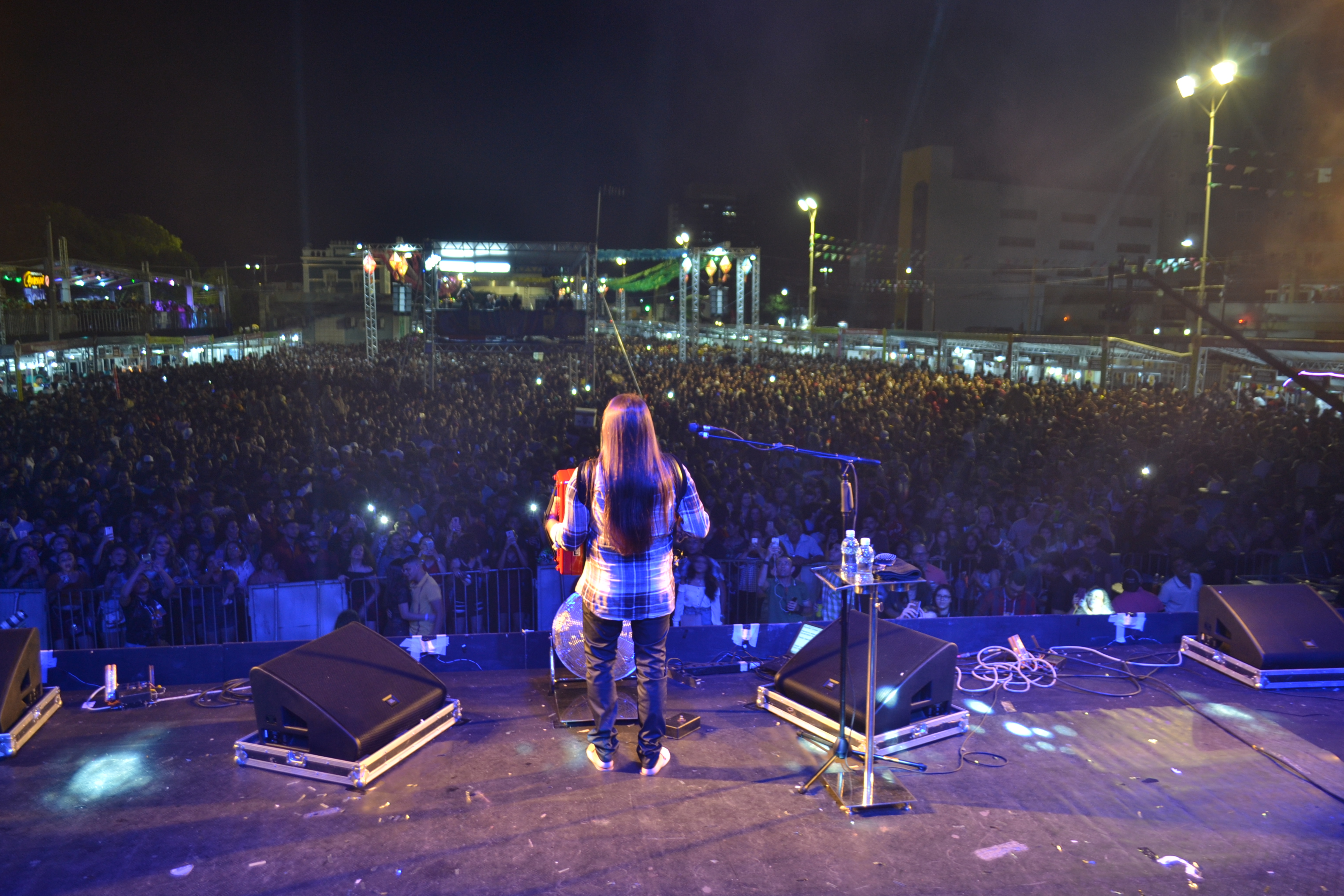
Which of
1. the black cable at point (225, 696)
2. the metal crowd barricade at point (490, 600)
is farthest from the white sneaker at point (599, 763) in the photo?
the metal crowd barricade at point (490, 600)

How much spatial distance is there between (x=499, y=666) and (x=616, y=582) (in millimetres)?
1449

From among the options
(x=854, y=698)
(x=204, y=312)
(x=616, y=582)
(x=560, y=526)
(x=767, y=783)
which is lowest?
(x=767, y=783)

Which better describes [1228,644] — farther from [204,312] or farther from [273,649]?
[204,312]

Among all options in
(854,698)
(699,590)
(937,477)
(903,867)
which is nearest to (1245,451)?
(937,477)

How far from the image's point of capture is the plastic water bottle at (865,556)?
2.64 meters

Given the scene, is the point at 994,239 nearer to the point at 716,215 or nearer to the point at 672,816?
the point at 672,816

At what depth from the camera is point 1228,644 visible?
3.92 m

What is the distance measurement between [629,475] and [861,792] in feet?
4.71

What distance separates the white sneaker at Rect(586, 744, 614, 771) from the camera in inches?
116

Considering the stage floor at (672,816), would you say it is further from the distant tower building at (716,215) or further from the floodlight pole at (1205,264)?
the distant tower building at (716,215)

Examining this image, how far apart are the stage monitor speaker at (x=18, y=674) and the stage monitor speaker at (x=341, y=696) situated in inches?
36.3

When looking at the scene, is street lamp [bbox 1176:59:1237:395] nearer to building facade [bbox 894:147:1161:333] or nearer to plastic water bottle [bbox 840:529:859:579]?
plastic water bottle [bbox 840:529:859:579]

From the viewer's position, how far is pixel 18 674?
3.04 meters

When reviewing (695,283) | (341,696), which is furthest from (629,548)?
(695,283)
